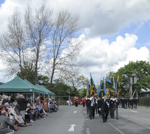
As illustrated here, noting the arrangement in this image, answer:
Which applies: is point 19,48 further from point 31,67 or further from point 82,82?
point 82,82

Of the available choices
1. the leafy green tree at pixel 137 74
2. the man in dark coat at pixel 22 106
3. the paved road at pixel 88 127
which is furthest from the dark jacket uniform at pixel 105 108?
the leafy green tree at pixel 137 74

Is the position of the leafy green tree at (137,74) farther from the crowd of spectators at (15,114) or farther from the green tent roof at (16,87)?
the crowd of spectators at (15,114)

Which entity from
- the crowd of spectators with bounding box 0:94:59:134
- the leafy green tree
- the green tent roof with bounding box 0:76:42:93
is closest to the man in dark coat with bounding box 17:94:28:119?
the crowd of spectators with bounding box 0:94:59:134

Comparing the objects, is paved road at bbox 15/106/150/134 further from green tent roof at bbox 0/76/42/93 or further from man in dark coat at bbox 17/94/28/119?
green tent roof at bbox 0/76/42/93

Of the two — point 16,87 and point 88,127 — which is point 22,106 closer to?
point 16,87

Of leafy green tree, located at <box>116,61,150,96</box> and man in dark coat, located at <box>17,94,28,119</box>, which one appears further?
leafy green tree, located at <box>116,61,150,96</box>

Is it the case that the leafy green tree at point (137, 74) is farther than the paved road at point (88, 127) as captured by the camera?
Yes

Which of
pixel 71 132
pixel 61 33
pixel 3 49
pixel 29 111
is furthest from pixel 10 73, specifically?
pixel 71 132

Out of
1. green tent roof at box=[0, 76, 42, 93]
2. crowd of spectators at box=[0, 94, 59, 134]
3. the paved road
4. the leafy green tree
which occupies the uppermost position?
the leafy green tree

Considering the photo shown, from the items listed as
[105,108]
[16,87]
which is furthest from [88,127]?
[16,87]

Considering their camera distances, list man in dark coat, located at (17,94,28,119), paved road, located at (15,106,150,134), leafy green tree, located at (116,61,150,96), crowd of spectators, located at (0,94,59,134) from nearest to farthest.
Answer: crowd of spectators, located at (0,94,59,134) → paved road, located at (15,106,150,134) → man in dark coat, located at (17,94,28,119) → leafy green tree, located at (116,61,150,96)

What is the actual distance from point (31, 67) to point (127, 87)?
41911 mm

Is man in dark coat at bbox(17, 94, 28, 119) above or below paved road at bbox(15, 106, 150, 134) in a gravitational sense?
above

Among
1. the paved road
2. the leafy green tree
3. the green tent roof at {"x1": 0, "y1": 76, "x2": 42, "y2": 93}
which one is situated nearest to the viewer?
the paved road
